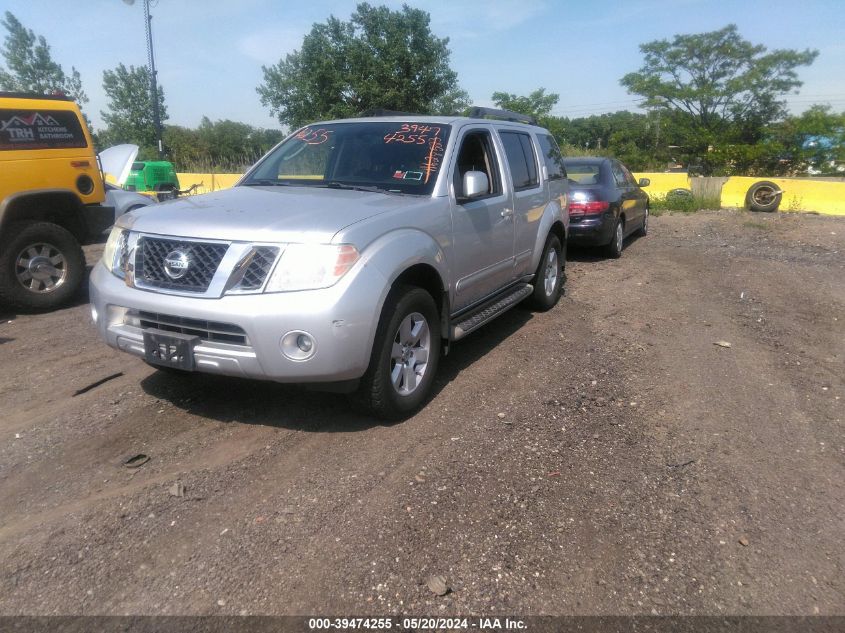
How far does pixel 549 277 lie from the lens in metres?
6.65

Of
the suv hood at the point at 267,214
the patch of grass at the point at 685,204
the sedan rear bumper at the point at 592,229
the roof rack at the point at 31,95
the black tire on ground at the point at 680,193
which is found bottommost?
the patch of grass at the point at 685,204

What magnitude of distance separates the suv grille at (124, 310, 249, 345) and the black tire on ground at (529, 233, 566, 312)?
364 cm

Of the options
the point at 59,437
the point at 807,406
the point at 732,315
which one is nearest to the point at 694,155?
the point at 732,315

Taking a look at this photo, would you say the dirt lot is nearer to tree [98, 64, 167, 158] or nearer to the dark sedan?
the dark sedan

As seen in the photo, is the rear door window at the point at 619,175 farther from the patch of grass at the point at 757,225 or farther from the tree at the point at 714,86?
the tree at the point at 714,86

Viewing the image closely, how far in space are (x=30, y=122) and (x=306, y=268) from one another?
4.80 metres

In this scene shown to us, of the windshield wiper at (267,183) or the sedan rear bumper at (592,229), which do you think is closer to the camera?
the windshield wiper at (267,183)

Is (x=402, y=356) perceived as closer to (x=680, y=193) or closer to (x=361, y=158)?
(x=361, y=158)

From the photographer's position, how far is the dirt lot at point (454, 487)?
97.7 inches

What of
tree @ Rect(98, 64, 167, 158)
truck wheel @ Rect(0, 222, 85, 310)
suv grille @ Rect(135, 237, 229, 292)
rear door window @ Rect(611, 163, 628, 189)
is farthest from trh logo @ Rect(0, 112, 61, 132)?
tree @ Rect(98, 64, 167, 158)

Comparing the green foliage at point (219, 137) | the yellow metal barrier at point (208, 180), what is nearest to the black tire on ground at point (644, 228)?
the yellow metal barrier at point (208, 180)

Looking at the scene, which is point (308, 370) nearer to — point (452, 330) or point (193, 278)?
point (193, 278)

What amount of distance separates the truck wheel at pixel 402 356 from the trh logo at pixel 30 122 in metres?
4.83

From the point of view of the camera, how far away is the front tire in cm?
634
